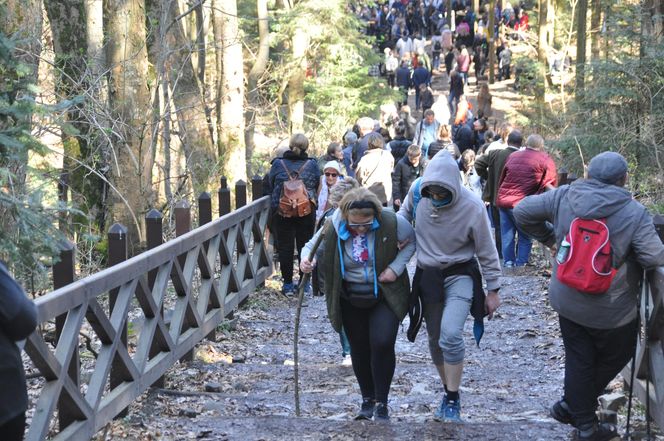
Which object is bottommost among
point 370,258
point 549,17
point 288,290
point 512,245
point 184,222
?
point 288,290

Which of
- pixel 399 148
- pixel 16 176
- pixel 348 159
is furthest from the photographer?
pixel 348 159

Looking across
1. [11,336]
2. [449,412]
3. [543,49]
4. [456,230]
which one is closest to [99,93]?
[456,230]

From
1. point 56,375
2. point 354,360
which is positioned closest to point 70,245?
point 56,375

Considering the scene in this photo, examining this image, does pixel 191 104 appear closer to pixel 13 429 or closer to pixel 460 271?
pixel 460 271

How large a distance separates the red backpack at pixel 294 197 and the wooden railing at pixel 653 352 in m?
6.39

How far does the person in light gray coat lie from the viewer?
256 inches

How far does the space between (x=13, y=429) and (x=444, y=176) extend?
3767 millimetres

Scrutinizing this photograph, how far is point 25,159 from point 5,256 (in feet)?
5.40

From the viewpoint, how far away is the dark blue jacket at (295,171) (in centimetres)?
1324

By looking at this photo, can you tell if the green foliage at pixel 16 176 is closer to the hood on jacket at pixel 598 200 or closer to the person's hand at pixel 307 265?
the person's hand at pixel 307 265

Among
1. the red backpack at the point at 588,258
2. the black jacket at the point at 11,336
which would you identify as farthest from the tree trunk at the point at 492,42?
the black jacket at the point at 11,336

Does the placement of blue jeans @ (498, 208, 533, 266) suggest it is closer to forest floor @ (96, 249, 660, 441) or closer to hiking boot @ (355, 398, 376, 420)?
forest floor @ (96, 249, 660, 441)

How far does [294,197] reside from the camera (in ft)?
43.3

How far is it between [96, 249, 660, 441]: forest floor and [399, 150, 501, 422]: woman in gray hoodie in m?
0.55
